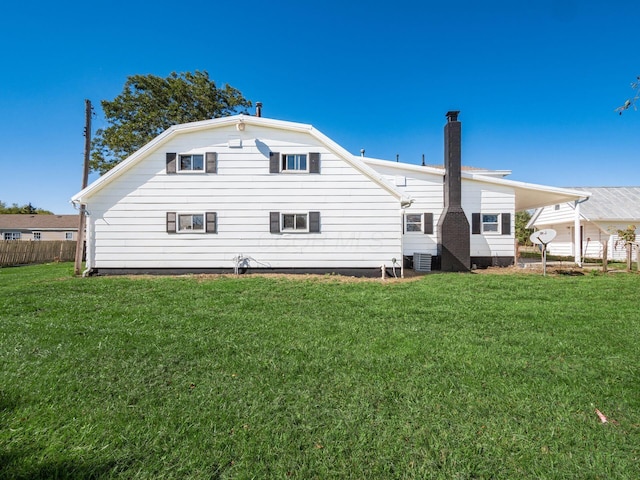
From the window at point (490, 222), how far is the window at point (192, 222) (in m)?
11.9

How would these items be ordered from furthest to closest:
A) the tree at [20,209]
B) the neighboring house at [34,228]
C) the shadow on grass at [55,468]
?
the tree at [20,209], the neighboring house at [34,228], the shadow on grass at [55,468]

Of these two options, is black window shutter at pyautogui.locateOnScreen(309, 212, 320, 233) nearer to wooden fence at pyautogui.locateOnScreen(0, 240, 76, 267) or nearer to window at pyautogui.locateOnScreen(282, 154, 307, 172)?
window at pyautogui.locateOnScreen(282, 154, 307, 172)

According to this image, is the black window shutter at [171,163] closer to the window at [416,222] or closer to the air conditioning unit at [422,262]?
the window at [416,222]

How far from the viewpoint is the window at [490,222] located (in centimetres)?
1373

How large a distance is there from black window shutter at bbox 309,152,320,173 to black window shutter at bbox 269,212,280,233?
2.17m

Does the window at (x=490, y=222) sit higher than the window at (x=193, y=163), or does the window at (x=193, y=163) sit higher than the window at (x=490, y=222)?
the window at (x=193, y=163)

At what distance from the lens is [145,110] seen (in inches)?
846

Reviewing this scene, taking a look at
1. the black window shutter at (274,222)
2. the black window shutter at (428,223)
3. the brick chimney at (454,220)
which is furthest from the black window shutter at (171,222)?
the brick chimney at (454,220)

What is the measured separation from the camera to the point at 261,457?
6.86ft

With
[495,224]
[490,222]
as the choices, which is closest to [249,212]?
[490,222]

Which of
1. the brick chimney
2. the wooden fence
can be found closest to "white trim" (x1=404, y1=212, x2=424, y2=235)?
the brick chimney

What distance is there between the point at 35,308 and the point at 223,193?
21.8 feet

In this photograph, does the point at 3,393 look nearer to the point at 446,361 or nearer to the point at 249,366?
the point at 249,366

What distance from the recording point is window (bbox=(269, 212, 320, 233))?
11375 millimetres
